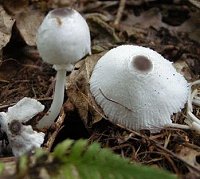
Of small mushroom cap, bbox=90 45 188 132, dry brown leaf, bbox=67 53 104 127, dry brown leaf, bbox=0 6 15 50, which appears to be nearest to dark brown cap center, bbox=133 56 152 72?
small mushroom cap, bbox=90 45 188 132

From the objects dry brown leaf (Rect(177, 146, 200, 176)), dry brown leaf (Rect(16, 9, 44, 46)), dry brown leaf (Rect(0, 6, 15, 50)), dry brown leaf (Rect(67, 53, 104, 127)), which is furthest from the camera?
dry brown leaf (Rect(16, 9, 44, 46))

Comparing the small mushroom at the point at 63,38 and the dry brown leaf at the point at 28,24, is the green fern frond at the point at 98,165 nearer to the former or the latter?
the small mushroom at the point at 63,38

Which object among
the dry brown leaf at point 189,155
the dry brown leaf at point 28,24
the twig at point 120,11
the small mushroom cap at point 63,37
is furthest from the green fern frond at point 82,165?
the twig at point 120,11

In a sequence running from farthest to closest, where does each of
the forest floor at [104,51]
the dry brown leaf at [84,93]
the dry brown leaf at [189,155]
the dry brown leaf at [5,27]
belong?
the dry brown leaf at [5,27] < the dry brown leaf at [84,93] < the forest floor at [104,51] < the dry brown leaf at [189,155]

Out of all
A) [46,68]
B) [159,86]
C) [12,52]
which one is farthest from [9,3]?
[159,86]

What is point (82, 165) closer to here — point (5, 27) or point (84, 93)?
point (84, 93)

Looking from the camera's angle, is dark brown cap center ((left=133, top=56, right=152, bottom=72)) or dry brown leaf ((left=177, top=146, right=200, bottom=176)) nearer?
dry brown leaf ((left=177, top=146, right=200, bottom=176))

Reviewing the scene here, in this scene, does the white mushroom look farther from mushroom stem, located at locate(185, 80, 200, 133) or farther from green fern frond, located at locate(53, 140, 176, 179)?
mushroom stem, located at locate(185, 80, 200, 133)

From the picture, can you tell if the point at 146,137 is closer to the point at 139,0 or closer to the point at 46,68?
the point at 46,68
